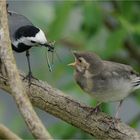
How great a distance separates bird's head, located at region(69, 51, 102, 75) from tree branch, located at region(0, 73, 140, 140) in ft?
0.40

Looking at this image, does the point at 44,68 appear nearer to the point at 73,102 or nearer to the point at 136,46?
the point at 136,46

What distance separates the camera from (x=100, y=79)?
2.12 meters

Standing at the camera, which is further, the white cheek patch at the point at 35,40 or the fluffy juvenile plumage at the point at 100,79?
the fluffy juvenile plumage at the point at 100,79

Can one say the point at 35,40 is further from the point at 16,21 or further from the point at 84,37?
the point at 84,37

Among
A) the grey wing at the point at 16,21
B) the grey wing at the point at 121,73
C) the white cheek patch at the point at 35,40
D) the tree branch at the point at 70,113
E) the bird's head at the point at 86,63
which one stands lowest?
the tree branch at the point at 70,113

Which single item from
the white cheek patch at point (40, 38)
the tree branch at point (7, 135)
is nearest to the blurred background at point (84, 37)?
the white cheek patch at point (40, 38)

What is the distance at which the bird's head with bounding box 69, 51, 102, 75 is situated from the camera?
2052mm

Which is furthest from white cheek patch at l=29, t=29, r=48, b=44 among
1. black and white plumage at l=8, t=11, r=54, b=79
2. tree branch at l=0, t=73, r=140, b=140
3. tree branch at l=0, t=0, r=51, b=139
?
tree branch at l=0, t=0, r=51, b=139

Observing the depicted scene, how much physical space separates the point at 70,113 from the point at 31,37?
0.33 metres

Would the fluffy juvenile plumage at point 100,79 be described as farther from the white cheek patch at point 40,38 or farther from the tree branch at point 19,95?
the tree branch at point 19,95

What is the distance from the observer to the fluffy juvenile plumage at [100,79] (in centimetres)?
209

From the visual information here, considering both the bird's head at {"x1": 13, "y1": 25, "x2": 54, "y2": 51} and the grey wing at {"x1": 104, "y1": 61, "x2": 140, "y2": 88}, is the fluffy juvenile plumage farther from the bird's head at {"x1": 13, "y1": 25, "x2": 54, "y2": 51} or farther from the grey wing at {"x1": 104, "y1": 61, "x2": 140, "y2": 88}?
the bird's head at {"x1": 13, "y1": 25, "x2": 54, "y2": 51}

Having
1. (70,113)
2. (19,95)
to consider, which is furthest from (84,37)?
(19,95)

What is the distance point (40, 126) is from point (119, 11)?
6.22 ft
